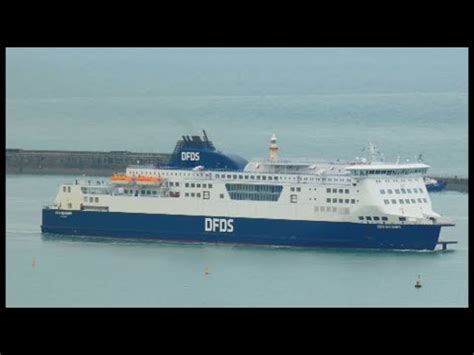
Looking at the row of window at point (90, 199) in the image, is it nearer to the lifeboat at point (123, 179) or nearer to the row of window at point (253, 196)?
the lifeboat at point (123, 179)

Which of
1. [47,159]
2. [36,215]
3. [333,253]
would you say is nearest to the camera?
[333,253]

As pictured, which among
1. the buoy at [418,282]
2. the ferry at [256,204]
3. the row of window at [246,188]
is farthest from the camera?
the row of window at [246,188]

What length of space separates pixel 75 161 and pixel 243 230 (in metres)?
11.5

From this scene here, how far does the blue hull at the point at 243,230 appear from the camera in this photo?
28.6 m

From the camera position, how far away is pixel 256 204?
29609 mm

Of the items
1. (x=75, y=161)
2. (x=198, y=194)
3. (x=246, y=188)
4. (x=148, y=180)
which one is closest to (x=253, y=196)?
(x=246, y=188)

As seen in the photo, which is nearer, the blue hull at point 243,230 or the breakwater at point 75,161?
the blue hull at point 243,230

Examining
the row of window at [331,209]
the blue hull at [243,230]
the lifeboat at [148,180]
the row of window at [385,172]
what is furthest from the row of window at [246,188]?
the row of window at [385,172]

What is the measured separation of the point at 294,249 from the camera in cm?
2900

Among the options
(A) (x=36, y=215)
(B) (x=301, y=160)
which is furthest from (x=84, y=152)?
(B) (x=301, y=160)

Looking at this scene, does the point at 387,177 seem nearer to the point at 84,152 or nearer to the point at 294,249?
the point at 294,249

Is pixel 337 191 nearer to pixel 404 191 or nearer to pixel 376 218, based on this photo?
pixel 376 218

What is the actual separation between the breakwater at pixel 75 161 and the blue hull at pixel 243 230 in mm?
9236

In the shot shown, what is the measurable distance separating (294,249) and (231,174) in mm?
1493
